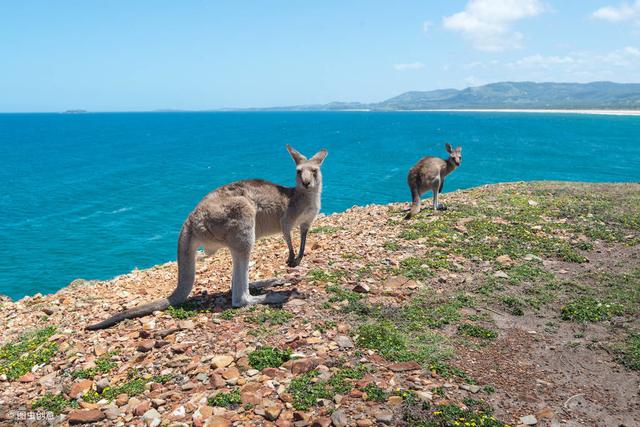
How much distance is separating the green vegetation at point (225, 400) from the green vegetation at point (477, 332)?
140 inches

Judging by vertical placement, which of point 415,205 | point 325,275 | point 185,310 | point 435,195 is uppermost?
point 435,195

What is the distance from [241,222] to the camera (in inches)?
301

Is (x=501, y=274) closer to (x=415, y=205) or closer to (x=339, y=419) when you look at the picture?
(x=415, y=205)

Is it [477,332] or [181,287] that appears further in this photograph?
[181,287]

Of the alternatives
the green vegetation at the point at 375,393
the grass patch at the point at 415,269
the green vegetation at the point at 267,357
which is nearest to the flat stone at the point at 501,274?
the grass patch at the point at 415,269

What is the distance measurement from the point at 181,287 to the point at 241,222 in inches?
62.5

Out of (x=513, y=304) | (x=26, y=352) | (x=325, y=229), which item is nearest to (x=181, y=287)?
(x=26, y=352)

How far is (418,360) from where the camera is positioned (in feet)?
21.6

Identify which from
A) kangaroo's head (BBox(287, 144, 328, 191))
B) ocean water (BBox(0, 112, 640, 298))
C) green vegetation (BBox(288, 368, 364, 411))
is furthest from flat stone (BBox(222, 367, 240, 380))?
ocean water (BBox(0, 112, 640, 298))

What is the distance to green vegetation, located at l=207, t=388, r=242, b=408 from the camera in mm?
5750

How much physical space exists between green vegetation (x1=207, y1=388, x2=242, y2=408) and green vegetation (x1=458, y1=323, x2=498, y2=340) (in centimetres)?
356

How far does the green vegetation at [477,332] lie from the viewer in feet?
24.3

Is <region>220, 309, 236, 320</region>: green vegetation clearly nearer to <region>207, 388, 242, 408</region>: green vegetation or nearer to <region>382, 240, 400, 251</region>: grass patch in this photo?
<region>207, 388, 242, 408</region>: green vegetation

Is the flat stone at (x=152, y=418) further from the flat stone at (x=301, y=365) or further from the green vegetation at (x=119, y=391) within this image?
the flat stone at (x=301, y=365)
